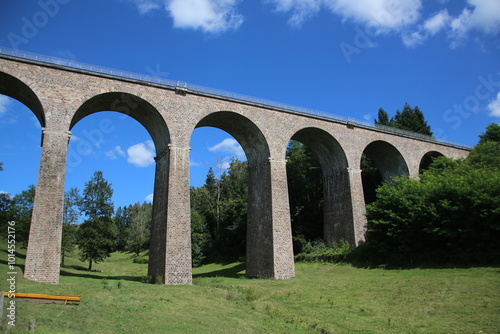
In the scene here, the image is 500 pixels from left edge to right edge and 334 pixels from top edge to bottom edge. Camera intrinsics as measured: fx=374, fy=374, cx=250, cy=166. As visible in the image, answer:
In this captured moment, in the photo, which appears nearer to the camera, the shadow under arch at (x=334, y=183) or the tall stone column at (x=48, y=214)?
the tall stone column at (x=48, y=214)

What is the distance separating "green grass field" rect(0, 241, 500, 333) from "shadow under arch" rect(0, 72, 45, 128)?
28.6ft

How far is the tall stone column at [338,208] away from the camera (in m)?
30.4

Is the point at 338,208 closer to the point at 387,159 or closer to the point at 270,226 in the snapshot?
the point at 387,159

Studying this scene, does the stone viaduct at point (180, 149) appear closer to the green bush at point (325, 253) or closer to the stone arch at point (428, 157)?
the green bush at point (325, 253)

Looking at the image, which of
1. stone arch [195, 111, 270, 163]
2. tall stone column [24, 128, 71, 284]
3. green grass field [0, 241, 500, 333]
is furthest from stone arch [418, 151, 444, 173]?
tall stone column [24, 128, 71, 284]

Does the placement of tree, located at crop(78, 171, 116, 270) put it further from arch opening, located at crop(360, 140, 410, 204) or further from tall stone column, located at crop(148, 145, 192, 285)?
arch opening, located at crop(360, 140, 410, 204)

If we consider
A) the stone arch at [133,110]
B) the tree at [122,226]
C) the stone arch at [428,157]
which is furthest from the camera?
the tree at [122,226]

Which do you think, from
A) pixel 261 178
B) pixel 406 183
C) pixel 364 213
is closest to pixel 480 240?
pixel 406 183

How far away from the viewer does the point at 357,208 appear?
30.4 meters

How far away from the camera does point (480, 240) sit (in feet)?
73.3

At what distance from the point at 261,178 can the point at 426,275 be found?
41.2ft

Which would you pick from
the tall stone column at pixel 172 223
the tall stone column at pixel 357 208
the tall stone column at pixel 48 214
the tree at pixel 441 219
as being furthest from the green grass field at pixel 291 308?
the tall stone column at pixel 357 208

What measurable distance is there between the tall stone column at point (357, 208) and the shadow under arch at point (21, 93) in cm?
2272

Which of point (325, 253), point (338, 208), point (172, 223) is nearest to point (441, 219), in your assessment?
point (338, 208)
